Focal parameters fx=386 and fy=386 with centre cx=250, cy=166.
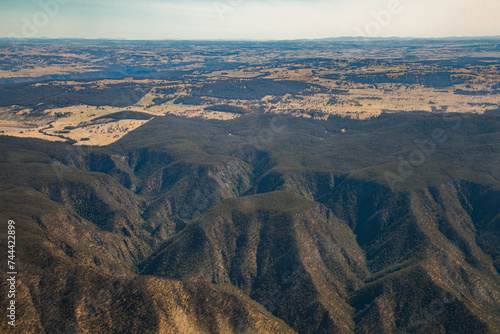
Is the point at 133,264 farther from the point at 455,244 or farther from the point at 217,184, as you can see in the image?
the point at 455,244

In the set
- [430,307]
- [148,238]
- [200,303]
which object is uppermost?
[200,303]

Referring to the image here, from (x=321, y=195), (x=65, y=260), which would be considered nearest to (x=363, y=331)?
(x=65, y=260)

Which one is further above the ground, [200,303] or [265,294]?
[200,303]

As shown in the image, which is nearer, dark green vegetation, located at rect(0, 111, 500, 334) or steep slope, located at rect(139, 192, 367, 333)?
dark green vegetation, located at rect(0, 111, 500, 334)

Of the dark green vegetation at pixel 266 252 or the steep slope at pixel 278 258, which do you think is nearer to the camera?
the dark green vegetation at pixel 266 252

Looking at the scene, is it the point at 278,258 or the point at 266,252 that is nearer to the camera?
the point at 278,258

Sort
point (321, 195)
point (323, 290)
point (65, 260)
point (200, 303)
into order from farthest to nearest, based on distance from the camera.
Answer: point (321, 195) → point (323, 290) → point (65, 260) → point (200, 303)

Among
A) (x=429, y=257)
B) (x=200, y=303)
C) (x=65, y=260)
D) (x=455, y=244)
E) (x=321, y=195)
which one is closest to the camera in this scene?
(x=200, y=303)

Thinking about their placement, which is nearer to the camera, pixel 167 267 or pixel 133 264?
pixel 167 267
